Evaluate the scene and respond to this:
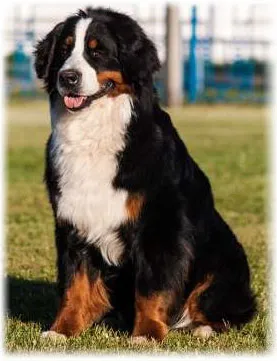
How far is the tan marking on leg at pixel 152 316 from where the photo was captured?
5625 mm

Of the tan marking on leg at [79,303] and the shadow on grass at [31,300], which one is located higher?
the tan marking on leg at [79,303]

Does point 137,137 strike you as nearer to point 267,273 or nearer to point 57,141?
point 57,141

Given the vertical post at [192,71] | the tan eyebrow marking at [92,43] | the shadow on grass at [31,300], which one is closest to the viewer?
the tan eyebrow marking at [92,43]

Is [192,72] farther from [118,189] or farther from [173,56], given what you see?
[118,189]

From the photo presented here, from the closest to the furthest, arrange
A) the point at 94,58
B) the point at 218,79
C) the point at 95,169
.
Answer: the point at 94,58
the point at 95,169
the point at 218,79

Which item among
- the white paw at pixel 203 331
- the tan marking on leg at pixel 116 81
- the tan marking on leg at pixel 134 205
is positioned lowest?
the white paw at pixel 203 331

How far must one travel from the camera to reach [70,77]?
5.45 meters

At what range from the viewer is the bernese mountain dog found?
18.3 feet

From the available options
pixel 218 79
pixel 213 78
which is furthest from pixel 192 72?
pixel 218 79

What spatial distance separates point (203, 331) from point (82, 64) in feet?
6.04

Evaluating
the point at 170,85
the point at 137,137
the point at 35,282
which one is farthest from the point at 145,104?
the point at 170,85

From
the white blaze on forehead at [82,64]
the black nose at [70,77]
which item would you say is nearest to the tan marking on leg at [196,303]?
the white blaze on forehead at [82,64]

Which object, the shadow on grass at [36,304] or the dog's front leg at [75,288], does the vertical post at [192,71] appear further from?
the dog's front leg at [75,288]

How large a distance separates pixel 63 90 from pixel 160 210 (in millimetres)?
929
